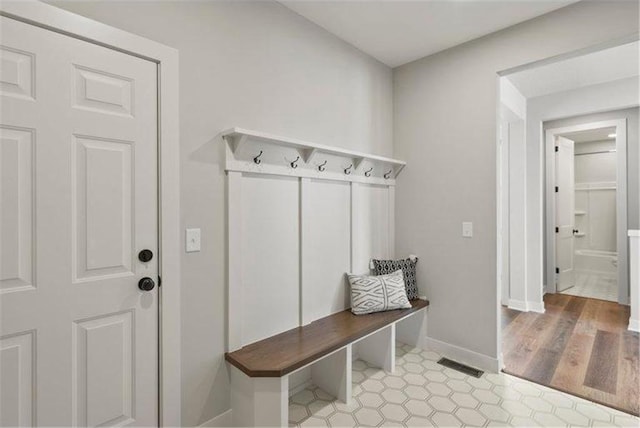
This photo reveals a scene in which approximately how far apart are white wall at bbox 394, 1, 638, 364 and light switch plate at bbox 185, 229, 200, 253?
1908 mm

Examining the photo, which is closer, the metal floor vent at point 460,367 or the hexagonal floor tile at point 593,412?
the hexagonal floor tile at point 593,412

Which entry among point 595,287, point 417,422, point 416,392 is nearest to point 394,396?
point 416,392

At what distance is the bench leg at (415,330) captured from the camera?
9.29 feet

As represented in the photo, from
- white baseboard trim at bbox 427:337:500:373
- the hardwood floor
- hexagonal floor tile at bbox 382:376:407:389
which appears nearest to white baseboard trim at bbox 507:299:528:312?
the hardwood floor

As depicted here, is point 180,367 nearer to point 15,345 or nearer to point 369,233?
point 15,345

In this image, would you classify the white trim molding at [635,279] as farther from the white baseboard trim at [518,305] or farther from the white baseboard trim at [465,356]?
the white baseboard trim at [465,356]

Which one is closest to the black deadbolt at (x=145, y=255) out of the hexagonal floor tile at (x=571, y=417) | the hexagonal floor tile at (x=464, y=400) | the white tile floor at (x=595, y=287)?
the hexagonal floor tile at (x=464, y=400)

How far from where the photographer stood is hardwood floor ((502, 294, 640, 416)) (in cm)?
220

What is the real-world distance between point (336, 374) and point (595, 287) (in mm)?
4853

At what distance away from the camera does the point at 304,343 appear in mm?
1932

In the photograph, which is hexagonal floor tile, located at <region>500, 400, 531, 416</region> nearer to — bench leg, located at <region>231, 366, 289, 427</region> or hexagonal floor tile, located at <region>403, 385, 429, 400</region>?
hexagonal floor tile, located at <region>403, 385, 429, 400</region>

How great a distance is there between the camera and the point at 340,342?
1.96 metres

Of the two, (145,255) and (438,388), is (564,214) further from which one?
(145,255)

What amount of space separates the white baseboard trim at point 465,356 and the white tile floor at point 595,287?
3006 millimetres
